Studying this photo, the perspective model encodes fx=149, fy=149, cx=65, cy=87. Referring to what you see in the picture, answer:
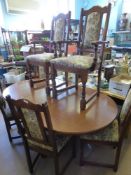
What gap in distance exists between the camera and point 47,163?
1.60 metres

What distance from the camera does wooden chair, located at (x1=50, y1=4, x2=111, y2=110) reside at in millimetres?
1603

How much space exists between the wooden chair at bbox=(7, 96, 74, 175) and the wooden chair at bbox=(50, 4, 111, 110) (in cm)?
56

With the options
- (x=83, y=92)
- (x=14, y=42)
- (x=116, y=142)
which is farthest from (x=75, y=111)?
(x=14, y=42)

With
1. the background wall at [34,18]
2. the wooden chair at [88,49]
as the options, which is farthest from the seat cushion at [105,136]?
the background wall at [34,18]

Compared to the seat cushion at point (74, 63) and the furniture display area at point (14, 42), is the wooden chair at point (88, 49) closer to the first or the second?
the seat cushion at point (74, 63)

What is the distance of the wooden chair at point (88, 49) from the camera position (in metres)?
1.60

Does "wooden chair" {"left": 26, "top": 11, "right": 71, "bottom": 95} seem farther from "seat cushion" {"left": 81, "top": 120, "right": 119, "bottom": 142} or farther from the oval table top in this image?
"seat cushion" {"left": 81, "top": 120, "right": 119, "bottom": 142}

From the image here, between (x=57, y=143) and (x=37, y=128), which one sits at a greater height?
(x=37, y=128)

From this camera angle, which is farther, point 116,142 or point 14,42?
point 14,42

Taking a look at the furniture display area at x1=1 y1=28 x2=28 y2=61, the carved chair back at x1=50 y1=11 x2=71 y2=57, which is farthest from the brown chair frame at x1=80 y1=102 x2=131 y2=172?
the furniture display area at x1=1 y1=28 x2=28 y2=61

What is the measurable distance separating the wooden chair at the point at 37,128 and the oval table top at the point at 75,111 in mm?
126

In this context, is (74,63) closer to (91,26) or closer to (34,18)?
(91,26)

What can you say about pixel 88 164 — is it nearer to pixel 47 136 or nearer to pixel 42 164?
pixel 42 164

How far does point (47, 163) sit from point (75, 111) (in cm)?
64
